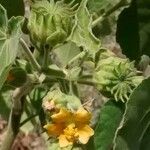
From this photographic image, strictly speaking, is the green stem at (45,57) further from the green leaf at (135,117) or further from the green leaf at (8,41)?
the green leaf at (135,117)

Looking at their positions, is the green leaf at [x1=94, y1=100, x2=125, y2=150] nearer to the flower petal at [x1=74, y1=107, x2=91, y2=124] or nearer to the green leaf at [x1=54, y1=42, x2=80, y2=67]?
the flower petal at [x1=74, y1=107, x2=91, y2=124]

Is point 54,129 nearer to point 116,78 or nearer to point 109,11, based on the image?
point 116,78

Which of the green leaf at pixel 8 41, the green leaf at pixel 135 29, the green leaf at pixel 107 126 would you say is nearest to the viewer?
the green leaf at pixel 8 41

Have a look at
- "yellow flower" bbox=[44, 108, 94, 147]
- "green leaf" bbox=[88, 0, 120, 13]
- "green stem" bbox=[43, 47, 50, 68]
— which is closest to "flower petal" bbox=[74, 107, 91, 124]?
"yellow flower" bbox=[44, 108, 94, 147]

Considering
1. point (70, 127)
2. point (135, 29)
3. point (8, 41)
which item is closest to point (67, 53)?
point (135, 29)

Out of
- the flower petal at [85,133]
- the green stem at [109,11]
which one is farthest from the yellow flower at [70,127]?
the green stem at [109,11]

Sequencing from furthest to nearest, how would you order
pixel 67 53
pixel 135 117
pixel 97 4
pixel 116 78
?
pixel 67 53 < pixel 97 4 < pixel 116 78 < pixel 135 117
